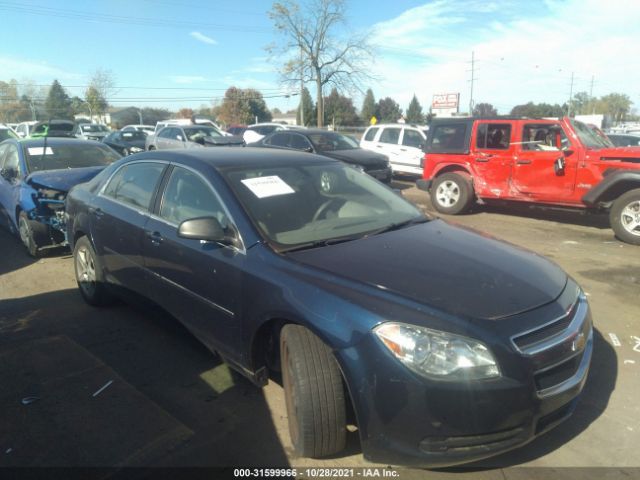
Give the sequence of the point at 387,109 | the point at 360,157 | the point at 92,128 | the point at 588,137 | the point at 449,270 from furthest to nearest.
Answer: the point at 387,109
the point at 92,128
the point at 360,157
the point at 588,137
the point at 449,270

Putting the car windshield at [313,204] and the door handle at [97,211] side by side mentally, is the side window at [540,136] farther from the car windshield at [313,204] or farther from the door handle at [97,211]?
the door handle at [97,211]

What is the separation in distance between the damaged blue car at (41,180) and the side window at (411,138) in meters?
9.10

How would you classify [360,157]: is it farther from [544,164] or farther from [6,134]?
[6,134]

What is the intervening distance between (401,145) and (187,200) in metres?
11.6

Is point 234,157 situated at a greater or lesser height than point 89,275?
greater

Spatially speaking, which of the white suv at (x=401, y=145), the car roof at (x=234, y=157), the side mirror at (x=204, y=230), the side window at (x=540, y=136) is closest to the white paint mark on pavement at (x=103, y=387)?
the side mirror at (x=204, y=230)

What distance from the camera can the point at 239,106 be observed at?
229ft

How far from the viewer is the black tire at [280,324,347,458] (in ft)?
7.57

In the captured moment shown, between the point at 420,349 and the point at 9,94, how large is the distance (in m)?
64.5

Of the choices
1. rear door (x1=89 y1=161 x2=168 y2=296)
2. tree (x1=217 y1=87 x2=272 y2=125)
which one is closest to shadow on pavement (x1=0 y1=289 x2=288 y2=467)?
rear door (x1=89 y1=161 x2=168 y2=296)

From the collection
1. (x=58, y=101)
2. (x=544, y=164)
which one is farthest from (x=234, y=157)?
(x=58, y=101)

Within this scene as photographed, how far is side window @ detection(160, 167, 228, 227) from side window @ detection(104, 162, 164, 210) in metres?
0.27

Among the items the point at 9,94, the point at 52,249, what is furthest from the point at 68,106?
the point at 52,249

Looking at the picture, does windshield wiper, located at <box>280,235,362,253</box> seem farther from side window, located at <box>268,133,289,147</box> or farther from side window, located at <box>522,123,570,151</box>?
side window, located at <box>268,133,289,147</box>
